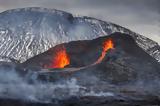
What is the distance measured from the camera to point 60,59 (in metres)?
122

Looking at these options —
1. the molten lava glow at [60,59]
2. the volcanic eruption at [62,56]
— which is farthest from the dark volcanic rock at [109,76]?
the molten lava glow at [60,59]

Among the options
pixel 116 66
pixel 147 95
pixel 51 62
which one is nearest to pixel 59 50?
pixel 51 62

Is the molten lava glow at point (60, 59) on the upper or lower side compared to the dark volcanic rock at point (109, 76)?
upper

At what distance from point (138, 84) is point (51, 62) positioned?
1633 inches

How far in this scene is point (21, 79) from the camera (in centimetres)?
6384

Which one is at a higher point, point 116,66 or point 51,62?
point 51,62

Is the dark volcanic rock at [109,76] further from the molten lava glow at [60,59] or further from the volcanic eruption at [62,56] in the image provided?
the molten lava glow at [60,59]

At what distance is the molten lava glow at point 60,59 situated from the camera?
4597 inches

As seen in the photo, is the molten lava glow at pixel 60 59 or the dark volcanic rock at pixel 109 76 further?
the molten lava glow at pixel 60 59

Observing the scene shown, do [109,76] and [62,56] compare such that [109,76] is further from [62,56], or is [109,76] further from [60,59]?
[60,59]

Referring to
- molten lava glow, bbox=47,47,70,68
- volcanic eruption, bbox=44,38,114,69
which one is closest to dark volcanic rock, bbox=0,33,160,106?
volcanic eruption, bbox=44,38,114,69

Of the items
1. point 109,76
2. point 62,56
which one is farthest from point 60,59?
point 109,76

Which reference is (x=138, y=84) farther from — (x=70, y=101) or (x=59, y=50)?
(x=59, y=50)

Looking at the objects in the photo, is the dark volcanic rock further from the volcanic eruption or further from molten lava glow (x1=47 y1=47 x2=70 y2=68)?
molten lava glow (x1=47 y1=47 x2=70 y2=68)
